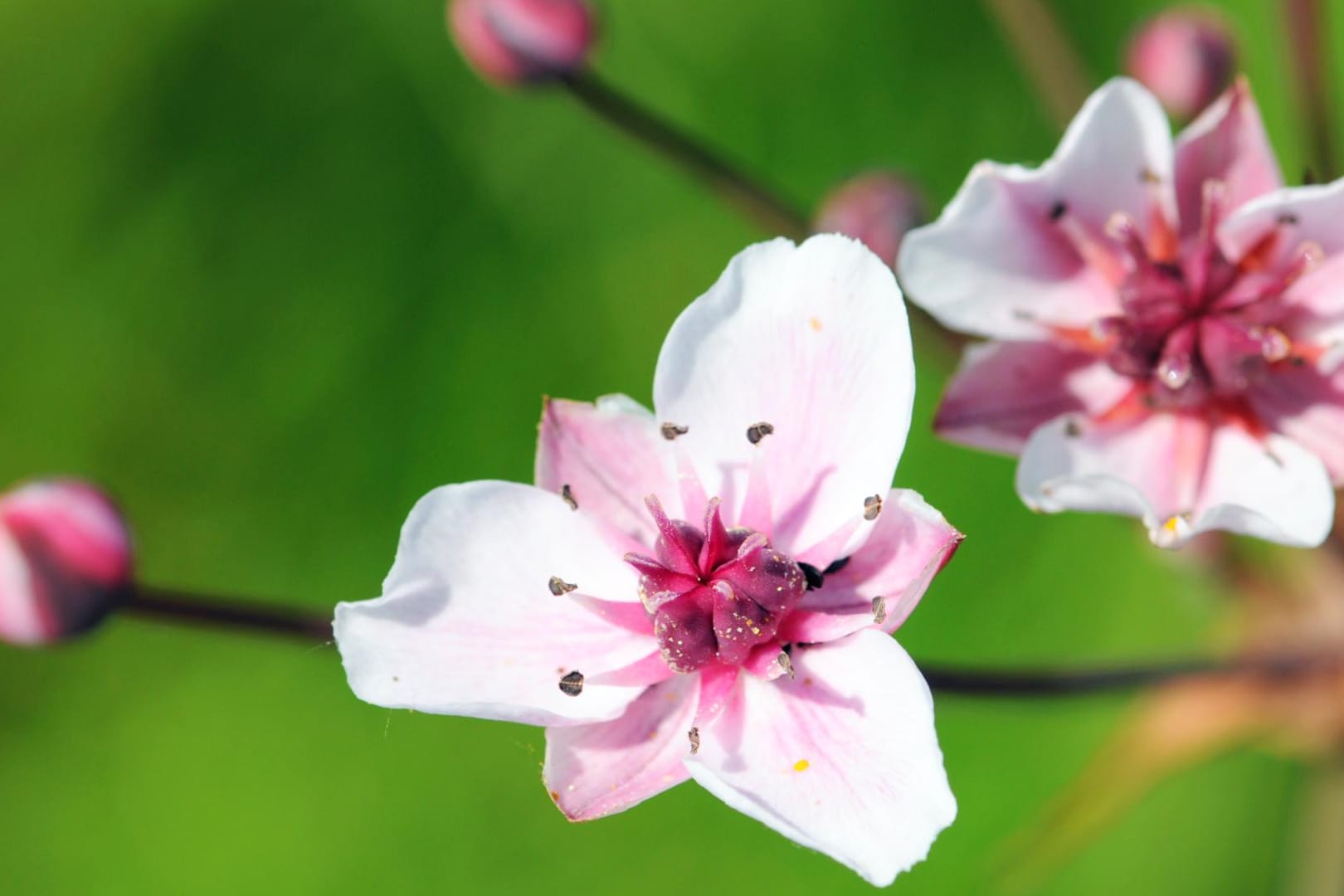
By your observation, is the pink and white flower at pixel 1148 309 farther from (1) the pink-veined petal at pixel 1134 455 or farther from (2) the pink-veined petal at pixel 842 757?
(2) the pink-veined petal at pixel 842 757

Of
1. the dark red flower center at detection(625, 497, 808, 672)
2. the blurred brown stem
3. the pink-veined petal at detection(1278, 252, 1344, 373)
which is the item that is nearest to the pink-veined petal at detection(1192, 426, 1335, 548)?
the pink-veined petal at detection(1278, 252, 1344, 373)

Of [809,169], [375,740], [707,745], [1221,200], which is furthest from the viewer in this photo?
[809,169]

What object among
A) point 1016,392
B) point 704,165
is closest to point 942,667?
point 1016,392

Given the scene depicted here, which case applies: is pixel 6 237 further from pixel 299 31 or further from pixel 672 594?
pixel 672 594

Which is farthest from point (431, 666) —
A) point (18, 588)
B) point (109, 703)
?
point (109, 703)

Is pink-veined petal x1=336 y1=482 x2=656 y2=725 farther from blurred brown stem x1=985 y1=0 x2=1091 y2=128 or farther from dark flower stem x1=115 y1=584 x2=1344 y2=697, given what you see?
blurred brown stem x1=985 y1=0 x2=1091 y2=128

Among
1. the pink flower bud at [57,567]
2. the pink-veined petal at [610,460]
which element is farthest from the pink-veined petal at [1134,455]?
the pink flower bud at [57,567]
